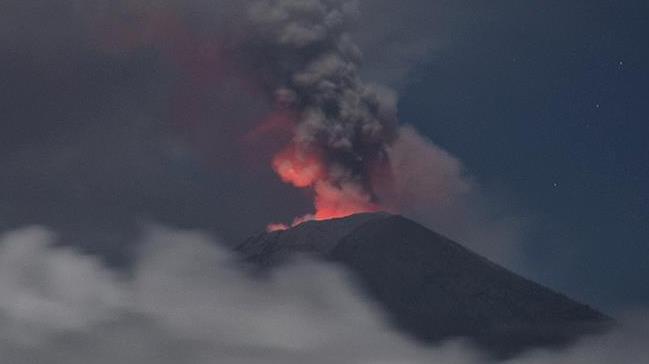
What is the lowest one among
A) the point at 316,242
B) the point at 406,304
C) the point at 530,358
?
the point at 530,358

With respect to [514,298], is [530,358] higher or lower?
lower

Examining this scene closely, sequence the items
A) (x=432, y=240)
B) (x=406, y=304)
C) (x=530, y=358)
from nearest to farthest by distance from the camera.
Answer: (x=530, y=358) → (x=406, y=304) → (x=432, y=240)

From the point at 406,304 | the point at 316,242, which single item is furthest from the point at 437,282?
the point at 316,242

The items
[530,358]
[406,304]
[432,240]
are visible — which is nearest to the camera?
[530,358]

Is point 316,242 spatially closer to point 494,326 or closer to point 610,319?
point 494,326

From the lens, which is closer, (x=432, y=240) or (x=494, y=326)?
(x=494, y=326)

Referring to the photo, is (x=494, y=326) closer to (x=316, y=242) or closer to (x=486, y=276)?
(x=486, y=276)
